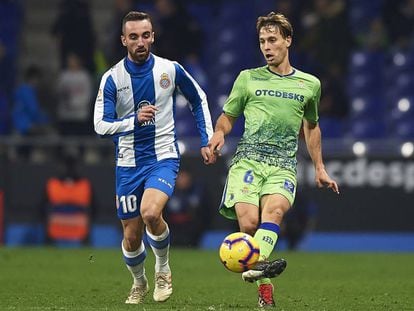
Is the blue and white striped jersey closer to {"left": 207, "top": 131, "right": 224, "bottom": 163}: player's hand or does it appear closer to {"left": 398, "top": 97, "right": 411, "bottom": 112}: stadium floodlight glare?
{"left": 207, "top": 131, "right": 224, "bottom": 163}: player's hand

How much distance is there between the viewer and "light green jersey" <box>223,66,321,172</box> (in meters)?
9.89

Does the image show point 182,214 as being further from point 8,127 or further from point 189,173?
point 8,127

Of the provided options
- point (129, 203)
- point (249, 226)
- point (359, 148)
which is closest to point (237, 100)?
point (249, 226)

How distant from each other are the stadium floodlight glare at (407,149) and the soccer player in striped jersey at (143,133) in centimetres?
870

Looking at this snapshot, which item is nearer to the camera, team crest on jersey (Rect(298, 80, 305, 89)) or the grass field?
team crest on jersey (Rect(298, 80, 305, 89))

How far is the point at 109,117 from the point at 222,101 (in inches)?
432

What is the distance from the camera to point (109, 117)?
33.4ft

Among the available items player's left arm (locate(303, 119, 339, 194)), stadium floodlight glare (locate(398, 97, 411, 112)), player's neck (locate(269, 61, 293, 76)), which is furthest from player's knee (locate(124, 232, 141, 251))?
stadium floodlight glare (locate(398, 97, 411, 112))

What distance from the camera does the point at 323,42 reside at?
70.1 feet

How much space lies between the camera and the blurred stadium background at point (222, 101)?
62.5 feet

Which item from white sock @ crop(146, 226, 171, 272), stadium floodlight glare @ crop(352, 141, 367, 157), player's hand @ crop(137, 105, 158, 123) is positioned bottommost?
stadium floodlight glare @ crop(352, 141, 367, 157)

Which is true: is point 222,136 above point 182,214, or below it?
above

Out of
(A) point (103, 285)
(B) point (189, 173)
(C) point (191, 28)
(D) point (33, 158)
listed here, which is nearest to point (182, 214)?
(B) point (189, 173)

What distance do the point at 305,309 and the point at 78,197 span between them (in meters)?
9.75
